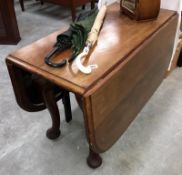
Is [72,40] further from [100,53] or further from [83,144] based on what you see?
[83,144]

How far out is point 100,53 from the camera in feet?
3.41

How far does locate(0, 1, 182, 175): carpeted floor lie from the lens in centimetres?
128

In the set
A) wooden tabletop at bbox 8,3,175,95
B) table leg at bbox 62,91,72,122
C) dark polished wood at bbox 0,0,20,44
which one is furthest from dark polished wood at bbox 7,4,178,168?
dark polished wood at bbox 0,0,20,44

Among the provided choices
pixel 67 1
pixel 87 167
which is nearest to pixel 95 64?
pixel 87 167

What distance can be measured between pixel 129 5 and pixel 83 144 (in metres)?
0.88

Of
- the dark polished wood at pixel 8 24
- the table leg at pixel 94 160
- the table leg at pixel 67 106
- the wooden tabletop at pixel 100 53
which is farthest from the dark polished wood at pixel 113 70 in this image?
the dark polished wood at pixel 8 24

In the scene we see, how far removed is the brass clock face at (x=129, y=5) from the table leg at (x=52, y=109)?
663mm

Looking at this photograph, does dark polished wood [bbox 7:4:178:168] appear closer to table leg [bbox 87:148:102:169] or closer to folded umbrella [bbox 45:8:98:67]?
folded umbrella [bbox 45:8:98:67]

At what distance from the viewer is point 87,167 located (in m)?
1.29

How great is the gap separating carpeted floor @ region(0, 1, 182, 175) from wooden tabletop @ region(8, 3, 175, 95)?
2.01ft

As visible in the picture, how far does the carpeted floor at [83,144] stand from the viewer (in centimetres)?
128

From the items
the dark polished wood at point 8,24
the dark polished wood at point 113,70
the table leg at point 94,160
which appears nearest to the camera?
the dark polished wood at point 113,70

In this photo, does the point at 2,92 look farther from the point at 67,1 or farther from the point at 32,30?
the point at 67,1

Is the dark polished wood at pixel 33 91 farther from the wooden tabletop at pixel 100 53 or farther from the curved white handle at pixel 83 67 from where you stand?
the curved white handle at pixel 83 67
